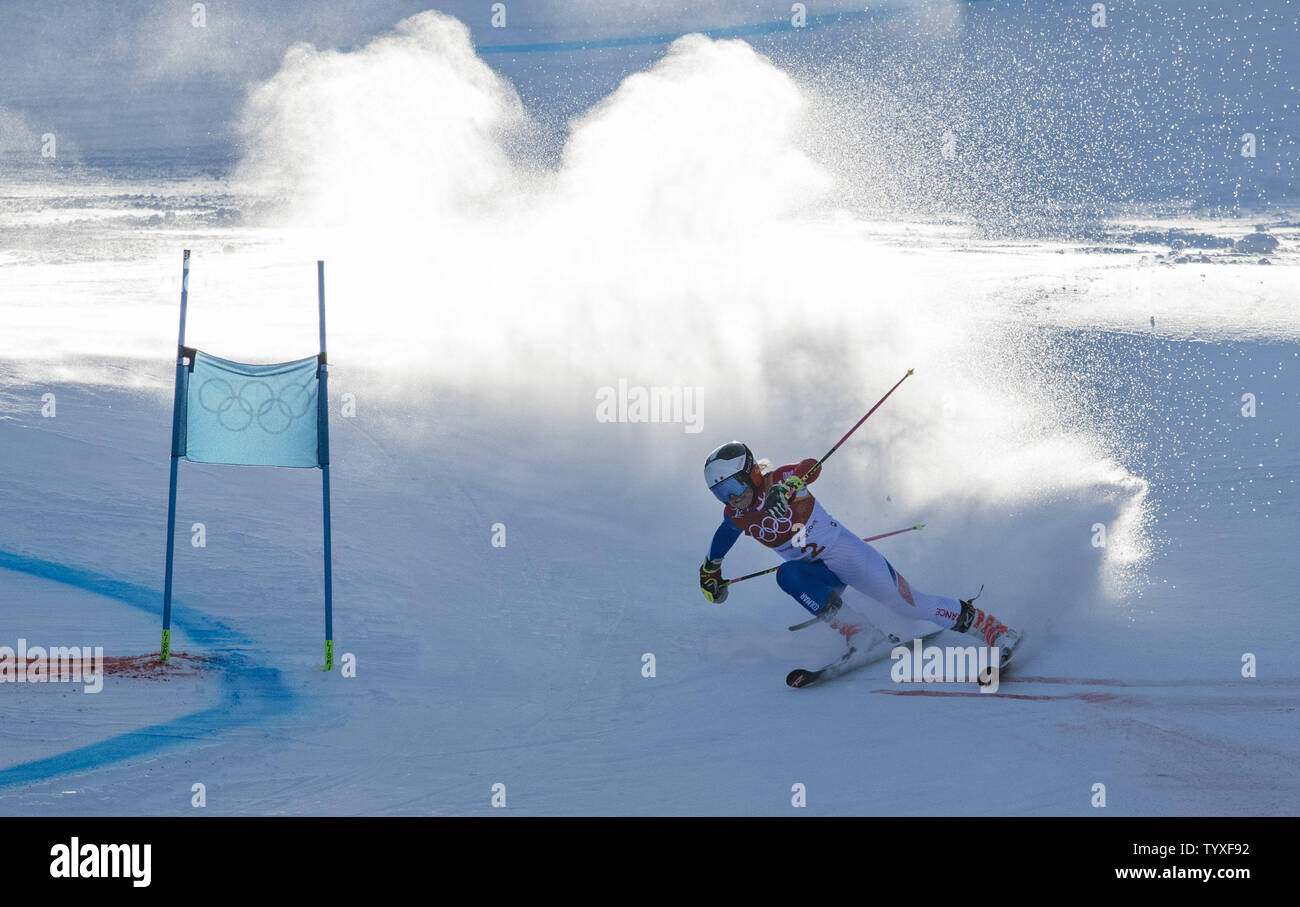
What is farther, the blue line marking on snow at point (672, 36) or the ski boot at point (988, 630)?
the blue line marking on snow at point (672, 36)

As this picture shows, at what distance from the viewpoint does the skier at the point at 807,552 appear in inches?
267

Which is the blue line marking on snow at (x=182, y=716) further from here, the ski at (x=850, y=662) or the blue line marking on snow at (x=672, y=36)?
the blue line marking on snow at (x=672, y=36)

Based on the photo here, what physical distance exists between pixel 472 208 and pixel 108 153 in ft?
29.5

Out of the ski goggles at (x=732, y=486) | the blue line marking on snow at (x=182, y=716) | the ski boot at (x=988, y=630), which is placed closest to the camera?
the blue line marking on snow at (x=182, y=716)

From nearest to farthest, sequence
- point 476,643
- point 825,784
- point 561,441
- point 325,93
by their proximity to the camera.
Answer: point 825,784 → point 476,643 → point 561,441 → point 325,93

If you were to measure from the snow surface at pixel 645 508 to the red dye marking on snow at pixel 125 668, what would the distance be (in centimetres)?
6

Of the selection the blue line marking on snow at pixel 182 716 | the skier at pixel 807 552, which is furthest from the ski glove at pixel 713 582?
the blue line marking on snow at pixel 182 716

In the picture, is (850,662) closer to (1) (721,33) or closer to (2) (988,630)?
(2) (988,630)

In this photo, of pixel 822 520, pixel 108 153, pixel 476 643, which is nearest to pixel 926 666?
pixel 822 520

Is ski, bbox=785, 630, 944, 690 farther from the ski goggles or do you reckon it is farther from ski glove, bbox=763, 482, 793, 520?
the ski goggles

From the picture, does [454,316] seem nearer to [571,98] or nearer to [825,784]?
[825,784]

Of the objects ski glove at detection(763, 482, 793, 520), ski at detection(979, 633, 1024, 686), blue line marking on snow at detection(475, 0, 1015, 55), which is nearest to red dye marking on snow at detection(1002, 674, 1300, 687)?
ski at detection(979, 633, 1024, 686)

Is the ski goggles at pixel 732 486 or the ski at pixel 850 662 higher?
the ski goggles at pixel 732 486

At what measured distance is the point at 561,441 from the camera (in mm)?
11055
